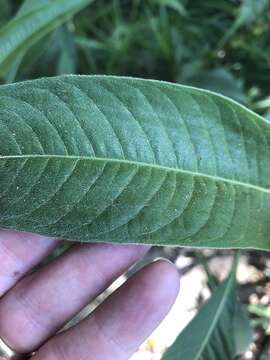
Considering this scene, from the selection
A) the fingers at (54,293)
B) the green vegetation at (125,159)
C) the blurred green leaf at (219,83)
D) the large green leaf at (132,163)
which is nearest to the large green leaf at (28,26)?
the green vegetation at (125,159)

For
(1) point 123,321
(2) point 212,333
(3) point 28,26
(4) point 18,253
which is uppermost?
(3) point 28,26

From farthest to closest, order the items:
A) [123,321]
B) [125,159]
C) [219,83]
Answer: [219,83] → [123,321] → [125,159]

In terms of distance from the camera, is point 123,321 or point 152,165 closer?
point 152,165

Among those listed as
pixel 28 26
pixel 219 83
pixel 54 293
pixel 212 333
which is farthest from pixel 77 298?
pixel 219 83

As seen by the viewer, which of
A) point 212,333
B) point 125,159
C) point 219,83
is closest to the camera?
point 125,159

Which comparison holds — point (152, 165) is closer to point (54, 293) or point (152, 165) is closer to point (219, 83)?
point (54, 293)

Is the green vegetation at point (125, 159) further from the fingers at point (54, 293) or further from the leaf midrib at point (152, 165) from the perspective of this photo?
the fingers at point (54, 293)

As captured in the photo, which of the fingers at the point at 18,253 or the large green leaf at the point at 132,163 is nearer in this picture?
the large green leaf at the point at 132,163
